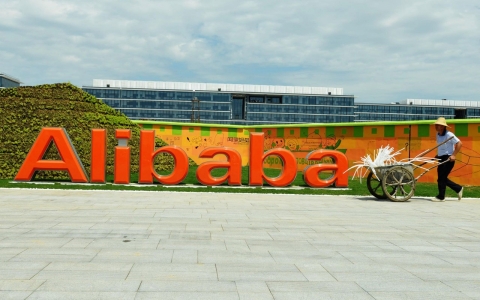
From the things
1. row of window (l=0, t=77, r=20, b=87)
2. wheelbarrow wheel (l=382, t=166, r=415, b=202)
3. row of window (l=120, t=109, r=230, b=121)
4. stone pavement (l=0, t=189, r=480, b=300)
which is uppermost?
row of window (l=0, t=77, r=20, b=87)

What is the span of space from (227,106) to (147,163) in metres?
95.3

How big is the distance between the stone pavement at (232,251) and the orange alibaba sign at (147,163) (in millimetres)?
4363

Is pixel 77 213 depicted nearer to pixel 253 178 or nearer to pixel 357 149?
pixel 253 178

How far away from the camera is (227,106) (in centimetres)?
10888

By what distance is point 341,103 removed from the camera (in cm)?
11319

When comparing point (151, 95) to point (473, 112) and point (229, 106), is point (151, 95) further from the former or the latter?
point (473, 112)

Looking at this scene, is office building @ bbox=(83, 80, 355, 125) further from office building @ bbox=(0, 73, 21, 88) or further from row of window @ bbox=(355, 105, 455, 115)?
office building @ bbox=(0, 73, 21, 88)

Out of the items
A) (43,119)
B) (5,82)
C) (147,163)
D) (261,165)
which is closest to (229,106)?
(5,82)

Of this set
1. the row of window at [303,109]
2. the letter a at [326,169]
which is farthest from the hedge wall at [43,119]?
the row of window at [303,109]

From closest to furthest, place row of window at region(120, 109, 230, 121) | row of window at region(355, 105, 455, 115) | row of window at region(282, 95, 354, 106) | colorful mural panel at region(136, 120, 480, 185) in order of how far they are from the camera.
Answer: colorful mural panel at region(136, 120, 480, 185)
row of window at region(120, 109, 230, 121)
row of window at region(282, 95, 354, 106)
row of window at region(355, 105, 455, 115)

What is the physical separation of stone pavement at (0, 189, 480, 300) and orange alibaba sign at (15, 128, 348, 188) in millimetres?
4363

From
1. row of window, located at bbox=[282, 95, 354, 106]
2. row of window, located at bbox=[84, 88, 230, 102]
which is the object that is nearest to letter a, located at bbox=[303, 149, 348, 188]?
row of window, located at bbox=[84, 88, 230, 102]

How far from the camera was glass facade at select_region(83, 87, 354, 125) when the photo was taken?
106 meters

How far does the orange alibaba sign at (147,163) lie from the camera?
1391 centimetres
